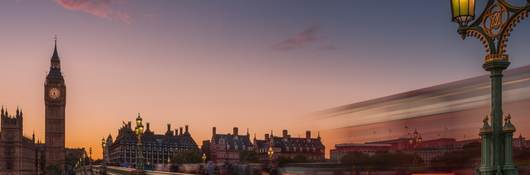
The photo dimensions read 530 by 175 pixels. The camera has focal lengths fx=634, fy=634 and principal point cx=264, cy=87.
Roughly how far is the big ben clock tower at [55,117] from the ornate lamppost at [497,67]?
169978mm

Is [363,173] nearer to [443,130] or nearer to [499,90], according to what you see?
[443,130]

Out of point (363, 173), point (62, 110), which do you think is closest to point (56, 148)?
point (62, 110)

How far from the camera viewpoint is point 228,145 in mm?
137125

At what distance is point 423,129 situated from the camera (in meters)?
13.6

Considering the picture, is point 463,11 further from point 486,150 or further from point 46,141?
point 46,141

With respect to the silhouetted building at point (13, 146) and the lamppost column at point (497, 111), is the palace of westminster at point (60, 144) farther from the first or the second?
the lamppost column at point (497, 111)

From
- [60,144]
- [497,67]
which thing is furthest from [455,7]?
[60,144]

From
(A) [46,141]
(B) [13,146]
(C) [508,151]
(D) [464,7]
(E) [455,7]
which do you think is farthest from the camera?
(A) [46,141]

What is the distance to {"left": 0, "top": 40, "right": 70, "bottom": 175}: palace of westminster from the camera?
152m

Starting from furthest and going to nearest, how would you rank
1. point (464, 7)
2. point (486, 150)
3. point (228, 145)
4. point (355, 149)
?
point (228, 145), point (355, 149), point (464, 7), point (486, 150)

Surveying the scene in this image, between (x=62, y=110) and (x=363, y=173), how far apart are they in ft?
579

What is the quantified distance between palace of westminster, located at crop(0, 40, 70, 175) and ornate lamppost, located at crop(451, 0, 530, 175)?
509ft

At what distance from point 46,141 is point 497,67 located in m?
181

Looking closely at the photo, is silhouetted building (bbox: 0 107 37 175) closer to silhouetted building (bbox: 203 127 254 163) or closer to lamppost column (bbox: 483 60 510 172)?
silhouetted building (bbox: 203 127 254 163)
